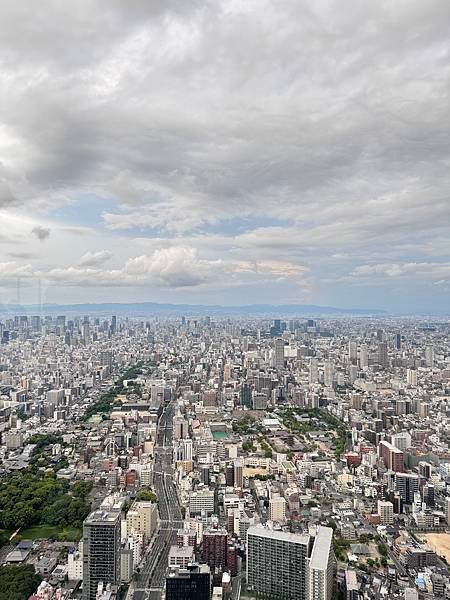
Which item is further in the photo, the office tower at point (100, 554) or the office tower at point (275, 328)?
the office tower at point (275, 328)

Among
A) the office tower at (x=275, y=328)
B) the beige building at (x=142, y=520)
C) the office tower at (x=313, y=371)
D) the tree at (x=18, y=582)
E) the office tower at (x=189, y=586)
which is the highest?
the office tower at (x=275, y=328)

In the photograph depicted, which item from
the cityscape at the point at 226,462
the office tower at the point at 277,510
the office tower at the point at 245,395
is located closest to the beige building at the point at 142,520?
the cityscape at the point at 226,462

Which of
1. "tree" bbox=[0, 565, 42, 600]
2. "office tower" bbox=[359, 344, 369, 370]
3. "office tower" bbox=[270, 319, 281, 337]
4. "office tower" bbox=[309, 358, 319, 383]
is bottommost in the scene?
"tree" bbox=[0, 565, 42, 600]

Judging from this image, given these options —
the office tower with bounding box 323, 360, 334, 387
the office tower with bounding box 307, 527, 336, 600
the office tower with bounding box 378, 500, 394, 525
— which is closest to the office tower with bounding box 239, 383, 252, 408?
the office tower with bounding box 323, 360, 334, 387

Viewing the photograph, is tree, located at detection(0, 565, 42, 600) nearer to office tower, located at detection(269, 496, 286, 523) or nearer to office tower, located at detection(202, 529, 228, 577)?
office tower, located at detection(202, 529, 228, 577)

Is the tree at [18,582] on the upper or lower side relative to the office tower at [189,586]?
lower

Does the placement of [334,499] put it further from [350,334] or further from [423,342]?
[350,334]

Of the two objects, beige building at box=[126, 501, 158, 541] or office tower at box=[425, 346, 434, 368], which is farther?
office tower at box=[425, 346, 434, 368]

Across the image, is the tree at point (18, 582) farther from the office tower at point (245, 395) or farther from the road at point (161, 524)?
the office tower at point (245, 395)
